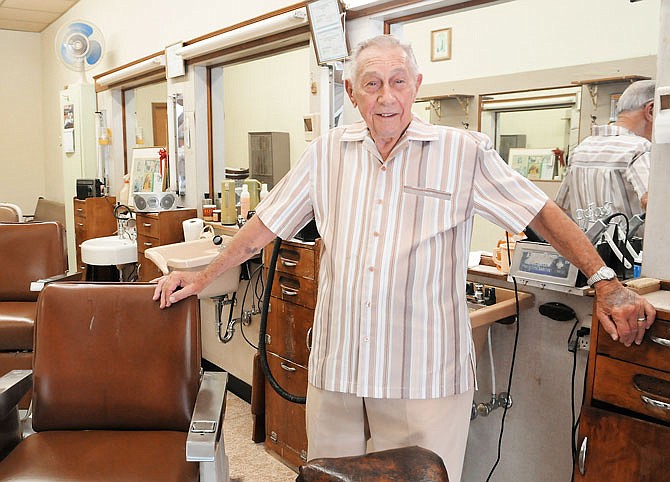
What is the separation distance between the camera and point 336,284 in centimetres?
166

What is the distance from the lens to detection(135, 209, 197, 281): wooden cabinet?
4.06m

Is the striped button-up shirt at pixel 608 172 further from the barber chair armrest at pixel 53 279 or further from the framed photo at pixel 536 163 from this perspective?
the barber chair armrest at pixel 53 279

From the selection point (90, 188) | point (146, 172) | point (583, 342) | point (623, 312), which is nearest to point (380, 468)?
point (623, 312)

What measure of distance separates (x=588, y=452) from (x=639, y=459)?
0.44ft

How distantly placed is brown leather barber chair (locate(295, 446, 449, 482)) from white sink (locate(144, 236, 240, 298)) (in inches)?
90.6

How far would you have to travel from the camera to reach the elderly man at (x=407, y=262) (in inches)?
61.9

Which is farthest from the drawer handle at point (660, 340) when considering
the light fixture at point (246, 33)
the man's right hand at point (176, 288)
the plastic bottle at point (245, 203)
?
the plastic bottle at point (245, 203)

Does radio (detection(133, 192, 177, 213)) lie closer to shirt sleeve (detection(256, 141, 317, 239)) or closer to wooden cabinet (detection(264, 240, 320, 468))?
wooden cabinet (detection(264, 240, 320, 468))

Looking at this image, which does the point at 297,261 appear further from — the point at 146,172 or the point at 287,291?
the point at 146,172

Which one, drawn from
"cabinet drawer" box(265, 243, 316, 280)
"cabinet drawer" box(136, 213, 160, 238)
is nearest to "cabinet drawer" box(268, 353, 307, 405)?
"cabinet drawer" box(265, 243, 316, 280)

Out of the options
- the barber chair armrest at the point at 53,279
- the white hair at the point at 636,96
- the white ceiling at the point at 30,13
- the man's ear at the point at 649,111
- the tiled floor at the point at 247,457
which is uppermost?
the white ceiling at the point at 30,13

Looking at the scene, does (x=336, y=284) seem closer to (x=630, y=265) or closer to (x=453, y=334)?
(x=453, y=334)

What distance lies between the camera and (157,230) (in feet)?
13.3

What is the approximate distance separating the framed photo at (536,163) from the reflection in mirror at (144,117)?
3.68 meters
